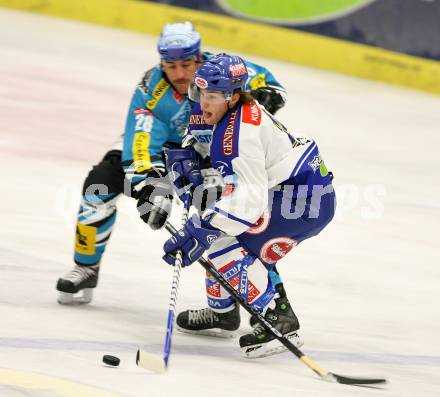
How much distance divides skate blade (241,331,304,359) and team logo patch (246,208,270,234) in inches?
19.0

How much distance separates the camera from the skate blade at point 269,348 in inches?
179

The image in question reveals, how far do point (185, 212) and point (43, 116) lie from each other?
4.37 meters

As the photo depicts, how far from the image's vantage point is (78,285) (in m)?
5.00

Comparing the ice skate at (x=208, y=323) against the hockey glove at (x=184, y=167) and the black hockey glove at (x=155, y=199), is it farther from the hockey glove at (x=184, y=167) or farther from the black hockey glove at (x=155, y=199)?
the hockey glove at (x=184, y=167)

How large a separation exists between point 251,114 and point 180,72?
2.64ft

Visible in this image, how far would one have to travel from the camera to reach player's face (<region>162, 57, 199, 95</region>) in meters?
4.98

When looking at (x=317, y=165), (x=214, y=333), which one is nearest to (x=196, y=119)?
(x=317, y=165)

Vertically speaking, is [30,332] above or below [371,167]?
below

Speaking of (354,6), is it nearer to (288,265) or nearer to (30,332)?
(288,265)

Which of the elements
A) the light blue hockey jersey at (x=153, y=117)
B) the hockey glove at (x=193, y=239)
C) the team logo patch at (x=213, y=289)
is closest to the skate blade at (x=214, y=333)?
the team logo patch at (x=213, y=289)

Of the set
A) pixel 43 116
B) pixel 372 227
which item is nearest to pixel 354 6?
pixel 43 116

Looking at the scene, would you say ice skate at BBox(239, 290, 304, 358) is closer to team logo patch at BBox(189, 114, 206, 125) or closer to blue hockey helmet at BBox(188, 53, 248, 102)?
team logo patch at BBox(189, 114, 206, 125)

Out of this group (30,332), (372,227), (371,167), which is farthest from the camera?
(371,167)

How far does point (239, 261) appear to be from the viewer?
176 inches
